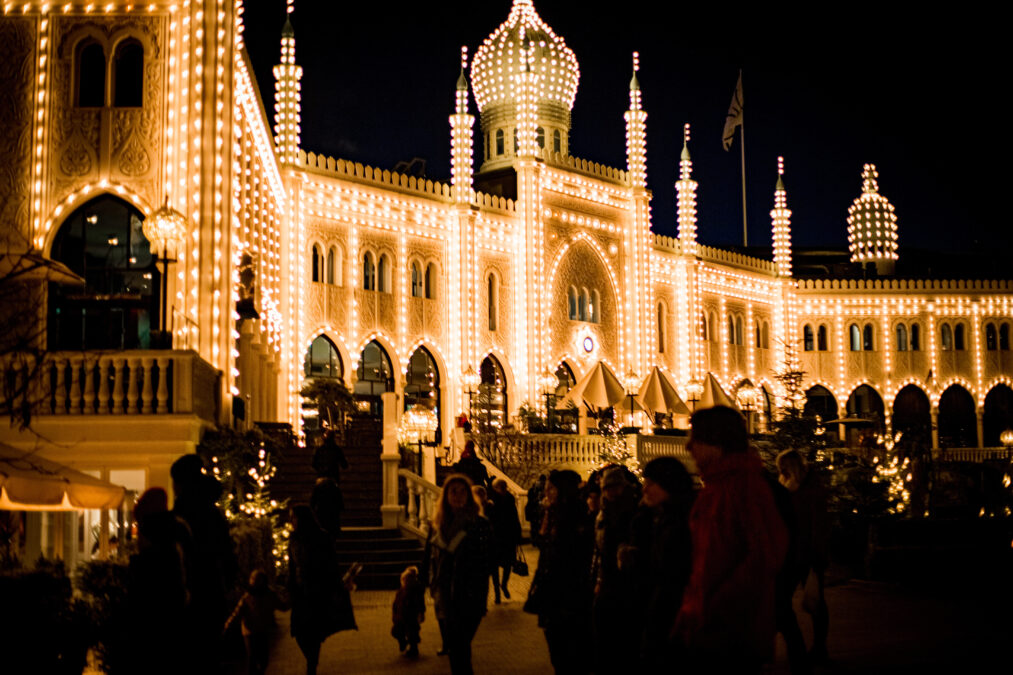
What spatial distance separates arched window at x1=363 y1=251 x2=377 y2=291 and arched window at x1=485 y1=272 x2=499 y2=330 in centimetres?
360

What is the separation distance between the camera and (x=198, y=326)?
18984mm

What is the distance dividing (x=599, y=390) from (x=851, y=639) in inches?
750

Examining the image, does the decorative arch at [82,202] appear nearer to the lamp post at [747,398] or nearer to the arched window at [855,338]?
the lamp post at [747,398]

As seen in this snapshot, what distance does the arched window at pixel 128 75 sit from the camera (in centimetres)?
2006

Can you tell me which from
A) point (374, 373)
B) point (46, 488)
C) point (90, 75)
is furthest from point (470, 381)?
point (46, 488)

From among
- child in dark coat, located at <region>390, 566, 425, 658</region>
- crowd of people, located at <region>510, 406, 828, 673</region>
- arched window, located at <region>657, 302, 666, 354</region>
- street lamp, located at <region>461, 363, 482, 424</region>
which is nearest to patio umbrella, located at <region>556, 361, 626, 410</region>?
street lamp, located at <region>461, 363, 482, 424</region>

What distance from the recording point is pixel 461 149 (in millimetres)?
35969

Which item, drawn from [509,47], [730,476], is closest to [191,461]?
[730,476]

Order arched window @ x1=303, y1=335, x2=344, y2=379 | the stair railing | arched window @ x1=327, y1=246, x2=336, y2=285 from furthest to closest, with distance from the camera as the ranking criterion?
arched window @ x1=327, y1=246, x2=336, y2=285
arched window @ x1=303, y1=335, x2=344, y2=379
the stair railing

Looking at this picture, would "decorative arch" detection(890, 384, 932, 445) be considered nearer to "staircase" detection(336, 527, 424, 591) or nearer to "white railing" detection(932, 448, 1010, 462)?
"white railing" detection(932, 448, 1010, 462)

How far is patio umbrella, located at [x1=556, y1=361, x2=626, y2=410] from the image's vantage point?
3084 cm

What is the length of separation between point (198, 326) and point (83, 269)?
2.25 m

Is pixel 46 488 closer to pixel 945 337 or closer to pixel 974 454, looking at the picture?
pixel 974 454

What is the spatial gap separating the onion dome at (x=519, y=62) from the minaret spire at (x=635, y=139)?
6.86ft
